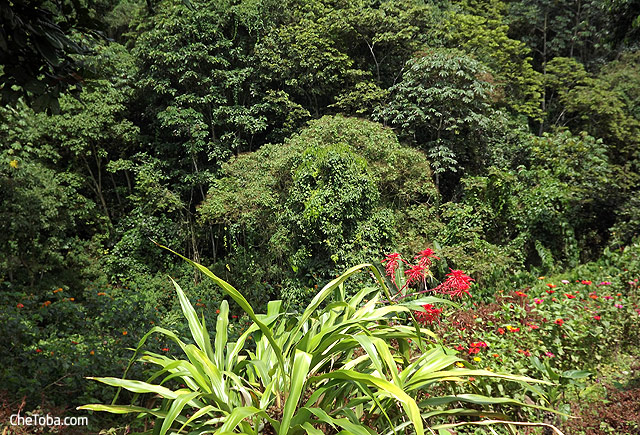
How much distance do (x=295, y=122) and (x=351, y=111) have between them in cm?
107

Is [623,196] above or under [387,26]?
under

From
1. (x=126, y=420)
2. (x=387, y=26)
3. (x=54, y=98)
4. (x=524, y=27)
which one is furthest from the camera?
(x=524, y=27)

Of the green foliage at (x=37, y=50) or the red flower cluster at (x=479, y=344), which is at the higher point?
the green foliage at (x=37, y=50)

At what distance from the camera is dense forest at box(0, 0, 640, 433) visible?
6.04 m

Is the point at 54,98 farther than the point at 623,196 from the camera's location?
No

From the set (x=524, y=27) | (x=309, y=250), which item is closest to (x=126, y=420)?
(x=309, y=250)

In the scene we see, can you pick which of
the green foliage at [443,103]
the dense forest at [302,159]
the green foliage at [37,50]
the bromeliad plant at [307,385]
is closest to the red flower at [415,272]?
the bromeliad plant at [307,385]

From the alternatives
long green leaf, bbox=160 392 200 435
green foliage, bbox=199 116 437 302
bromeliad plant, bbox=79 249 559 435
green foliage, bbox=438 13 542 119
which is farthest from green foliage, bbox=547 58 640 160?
long green leaf, bbox=160 392 200 435

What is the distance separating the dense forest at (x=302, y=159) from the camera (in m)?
6.04

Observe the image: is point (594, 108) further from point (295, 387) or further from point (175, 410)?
point (175, 410)

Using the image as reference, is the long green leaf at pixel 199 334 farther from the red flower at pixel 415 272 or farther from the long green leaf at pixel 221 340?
the red flower at pixel 415 272

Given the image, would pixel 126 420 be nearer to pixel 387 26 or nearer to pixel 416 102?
pixel 416 102

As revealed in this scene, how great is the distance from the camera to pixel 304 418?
1.20m

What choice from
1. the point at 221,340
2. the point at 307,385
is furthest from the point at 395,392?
the point at 221,340
